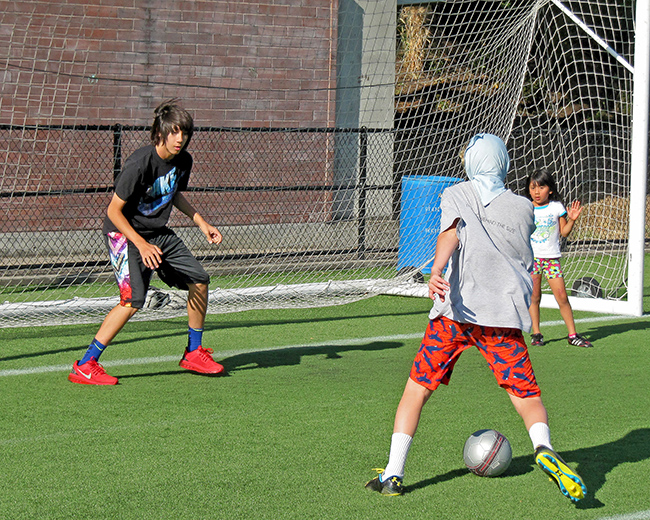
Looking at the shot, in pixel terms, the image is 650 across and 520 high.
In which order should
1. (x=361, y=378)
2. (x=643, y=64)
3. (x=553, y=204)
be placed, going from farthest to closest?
(x=643, y=64)
(x=553, y=204)
(x=361, y=378)

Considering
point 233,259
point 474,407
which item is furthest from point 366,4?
point 474,407

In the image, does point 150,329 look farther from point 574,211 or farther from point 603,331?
point 603,331

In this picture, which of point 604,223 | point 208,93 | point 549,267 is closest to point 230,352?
point 549,267

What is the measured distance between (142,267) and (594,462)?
10.3 ft

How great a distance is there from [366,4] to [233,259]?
12.1 ft

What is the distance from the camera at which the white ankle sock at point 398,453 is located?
3.58 meters

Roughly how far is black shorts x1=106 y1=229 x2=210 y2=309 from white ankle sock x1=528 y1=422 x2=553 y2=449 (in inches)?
113

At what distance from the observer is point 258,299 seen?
8.46 m

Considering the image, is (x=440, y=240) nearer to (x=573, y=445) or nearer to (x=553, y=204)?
(x=573, y=445)

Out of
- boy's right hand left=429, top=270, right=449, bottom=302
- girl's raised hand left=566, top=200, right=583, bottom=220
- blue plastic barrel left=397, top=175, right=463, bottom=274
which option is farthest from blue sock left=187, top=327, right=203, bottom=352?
blue plastic barrel left=397, top=175, right=463, bottom=274

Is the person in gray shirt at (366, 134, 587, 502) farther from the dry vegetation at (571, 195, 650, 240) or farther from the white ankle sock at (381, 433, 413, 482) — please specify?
the dry vegetation at (571, 195, 650, 240)

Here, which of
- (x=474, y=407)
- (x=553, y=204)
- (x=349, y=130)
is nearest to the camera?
(x=474, y=407)

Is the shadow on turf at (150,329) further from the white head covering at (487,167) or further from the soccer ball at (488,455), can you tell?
the white head covering at (487,167)

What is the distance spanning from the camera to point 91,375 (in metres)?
5.50
